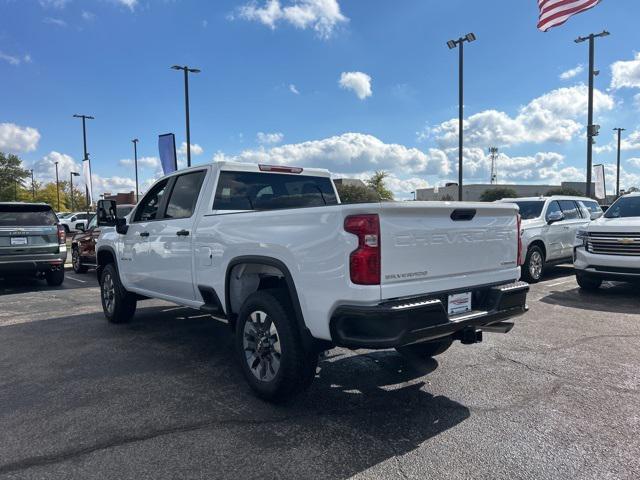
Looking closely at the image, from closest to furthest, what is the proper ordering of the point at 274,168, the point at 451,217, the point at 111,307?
the point at 451,217
the point at 274,168
the point at 111,307

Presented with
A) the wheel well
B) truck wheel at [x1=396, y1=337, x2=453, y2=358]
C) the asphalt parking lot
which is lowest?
the asphalt parking lot

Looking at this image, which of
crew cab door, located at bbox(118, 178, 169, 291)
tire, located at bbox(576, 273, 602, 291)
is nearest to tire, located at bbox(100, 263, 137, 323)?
crew cab door, located at bbox(118, 178, 169, 291)

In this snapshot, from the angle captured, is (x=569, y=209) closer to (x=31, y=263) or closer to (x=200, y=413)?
(x=200, y=413)

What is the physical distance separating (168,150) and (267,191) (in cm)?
1448

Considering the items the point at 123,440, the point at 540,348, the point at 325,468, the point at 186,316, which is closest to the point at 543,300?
the point at 540,348

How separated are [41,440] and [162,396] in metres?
0.95

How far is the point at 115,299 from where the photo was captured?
673 cm

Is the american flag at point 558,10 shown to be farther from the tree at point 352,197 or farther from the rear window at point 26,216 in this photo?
the rear window at point 26,216

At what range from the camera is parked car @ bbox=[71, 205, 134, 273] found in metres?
12.3

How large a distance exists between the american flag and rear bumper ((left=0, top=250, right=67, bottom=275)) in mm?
13198

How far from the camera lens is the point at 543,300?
8.23 metres

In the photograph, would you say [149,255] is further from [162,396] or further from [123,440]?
[123,440]

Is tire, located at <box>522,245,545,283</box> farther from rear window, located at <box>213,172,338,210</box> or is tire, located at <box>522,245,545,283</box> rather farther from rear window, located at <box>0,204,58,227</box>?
rear window, located at <box>0,204,58,227</box>

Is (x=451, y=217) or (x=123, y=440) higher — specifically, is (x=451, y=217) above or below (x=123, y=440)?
above
